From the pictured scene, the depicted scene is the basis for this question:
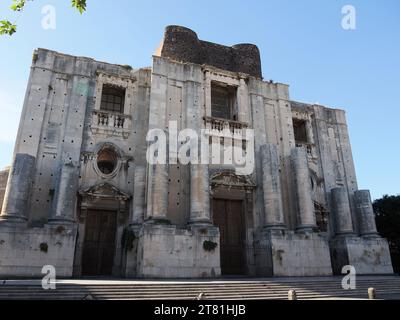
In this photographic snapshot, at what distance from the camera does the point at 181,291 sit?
9.16 m

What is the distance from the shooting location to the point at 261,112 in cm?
1839

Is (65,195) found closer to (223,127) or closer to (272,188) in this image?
(223,127)

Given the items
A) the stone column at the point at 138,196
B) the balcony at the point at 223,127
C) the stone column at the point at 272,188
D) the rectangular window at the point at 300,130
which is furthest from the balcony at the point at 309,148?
the stone column at the point at 138,196

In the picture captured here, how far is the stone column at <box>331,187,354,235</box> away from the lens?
17680 mm

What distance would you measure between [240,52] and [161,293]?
53.7 feet

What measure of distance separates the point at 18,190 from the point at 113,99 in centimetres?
687

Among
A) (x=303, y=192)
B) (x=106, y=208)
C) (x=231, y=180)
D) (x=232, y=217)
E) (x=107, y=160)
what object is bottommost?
(x=232, y=217)

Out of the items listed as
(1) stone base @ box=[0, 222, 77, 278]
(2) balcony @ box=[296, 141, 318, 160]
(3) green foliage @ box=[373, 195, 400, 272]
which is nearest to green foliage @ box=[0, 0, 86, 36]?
(1) stone base @ box=[0, 222, 77, 278]

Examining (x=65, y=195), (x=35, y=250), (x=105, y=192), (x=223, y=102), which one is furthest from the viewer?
(x=223, y=102)

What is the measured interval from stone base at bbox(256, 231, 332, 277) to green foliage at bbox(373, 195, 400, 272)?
9964mm

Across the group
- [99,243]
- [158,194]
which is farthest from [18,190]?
[158,194]

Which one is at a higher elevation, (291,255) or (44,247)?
(44,247)
